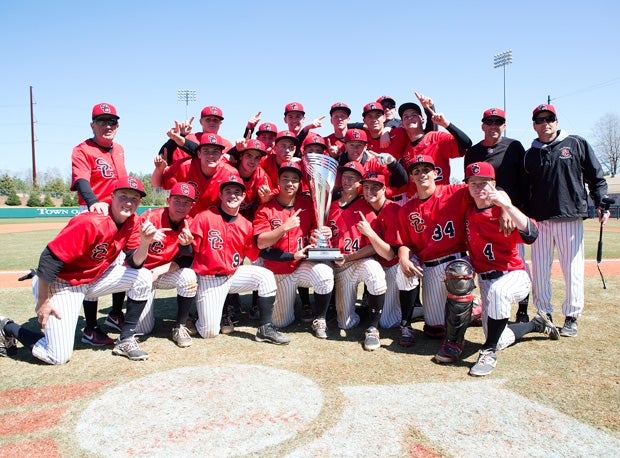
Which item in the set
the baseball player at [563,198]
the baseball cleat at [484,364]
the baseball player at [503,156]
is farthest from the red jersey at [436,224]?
the baseball cleat at [484,364]

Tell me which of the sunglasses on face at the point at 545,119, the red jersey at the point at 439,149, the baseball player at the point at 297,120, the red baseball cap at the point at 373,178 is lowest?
the red baseball cap at the point at 373,178

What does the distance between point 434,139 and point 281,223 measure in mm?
1891

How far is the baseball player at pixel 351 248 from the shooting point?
4.20 metres

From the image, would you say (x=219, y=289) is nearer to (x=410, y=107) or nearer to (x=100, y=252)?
(x=100, y=252)

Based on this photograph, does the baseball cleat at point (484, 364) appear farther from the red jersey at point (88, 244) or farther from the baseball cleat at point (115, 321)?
the baseball cleat at point (115, 321)

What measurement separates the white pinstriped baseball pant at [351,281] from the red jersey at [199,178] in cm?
144

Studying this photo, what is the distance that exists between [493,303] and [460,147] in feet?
6.24

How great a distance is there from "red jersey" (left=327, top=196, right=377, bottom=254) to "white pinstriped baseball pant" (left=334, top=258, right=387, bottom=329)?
0.56 ft

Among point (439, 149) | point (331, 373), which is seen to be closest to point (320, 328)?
point (331, 373)

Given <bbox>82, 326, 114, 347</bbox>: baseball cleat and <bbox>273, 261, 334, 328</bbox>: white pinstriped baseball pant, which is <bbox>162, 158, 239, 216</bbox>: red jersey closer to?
<bbox>273, 261, 334, 328</bbox>: white pinstriped baseball pant

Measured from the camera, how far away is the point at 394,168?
15.0 feet

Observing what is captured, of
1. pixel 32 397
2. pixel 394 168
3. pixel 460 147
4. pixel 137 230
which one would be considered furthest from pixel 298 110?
pixel 32 397

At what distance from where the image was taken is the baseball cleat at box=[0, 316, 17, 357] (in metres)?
3.56

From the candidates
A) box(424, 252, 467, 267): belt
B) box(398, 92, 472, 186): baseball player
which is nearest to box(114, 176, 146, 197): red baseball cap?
box(424, 252, 467, 267): belt
